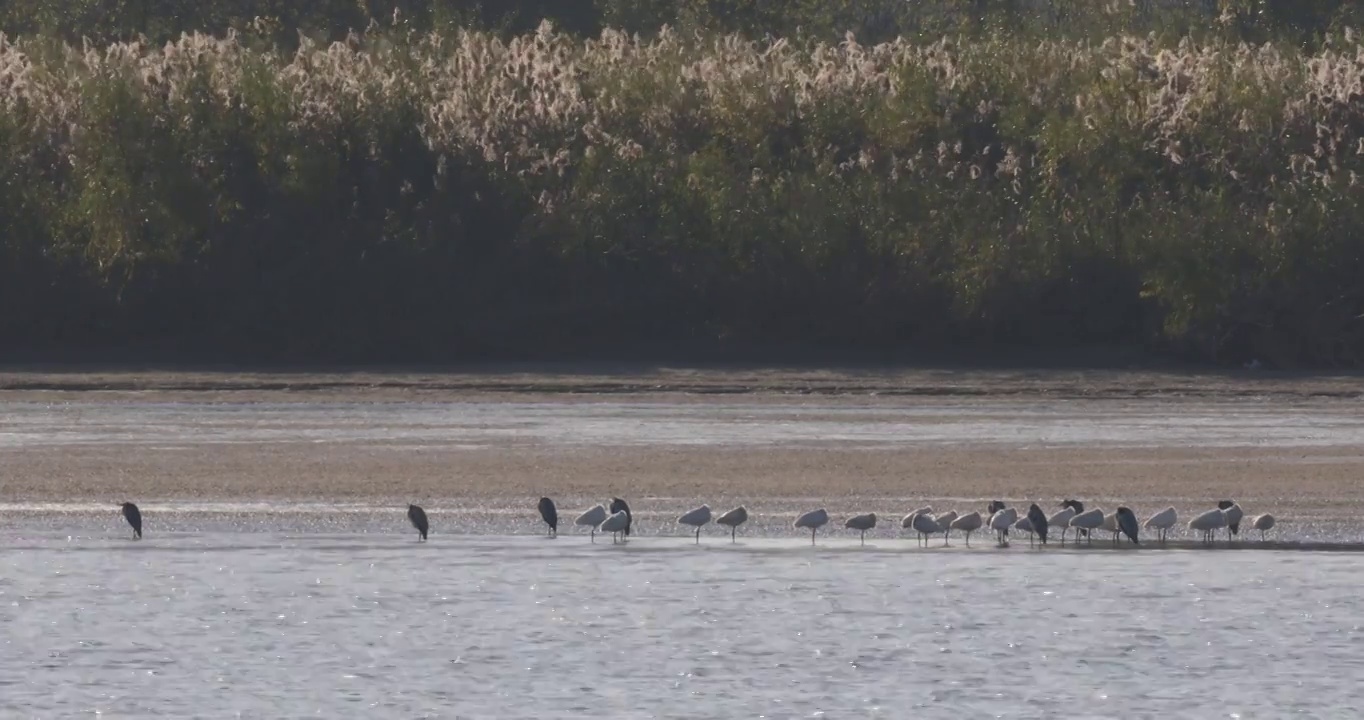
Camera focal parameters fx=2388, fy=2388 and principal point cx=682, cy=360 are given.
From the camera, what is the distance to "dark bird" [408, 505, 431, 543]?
43.3 ft

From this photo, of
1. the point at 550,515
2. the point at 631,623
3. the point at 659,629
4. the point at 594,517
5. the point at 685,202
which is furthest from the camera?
the point at 685,202

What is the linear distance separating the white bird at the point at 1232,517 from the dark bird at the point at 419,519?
4438mm

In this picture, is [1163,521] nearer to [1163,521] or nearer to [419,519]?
[1163,521]

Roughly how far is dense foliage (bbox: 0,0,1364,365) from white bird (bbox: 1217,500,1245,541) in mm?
7999

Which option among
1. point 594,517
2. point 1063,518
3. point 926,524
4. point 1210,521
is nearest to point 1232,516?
point 1210,521

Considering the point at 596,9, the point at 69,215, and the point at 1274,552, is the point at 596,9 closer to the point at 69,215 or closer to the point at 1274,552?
the point at 69,215

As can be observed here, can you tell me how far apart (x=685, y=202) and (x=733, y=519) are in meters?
10.00

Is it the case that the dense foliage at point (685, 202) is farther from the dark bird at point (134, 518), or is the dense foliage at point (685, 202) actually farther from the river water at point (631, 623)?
the dark bird at point (134, 518)

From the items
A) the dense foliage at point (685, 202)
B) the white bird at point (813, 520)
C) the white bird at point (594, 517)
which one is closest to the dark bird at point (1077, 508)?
the white bird at point (813, 520)

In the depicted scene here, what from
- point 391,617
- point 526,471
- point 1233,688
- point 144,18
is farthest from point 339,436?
point 144,18

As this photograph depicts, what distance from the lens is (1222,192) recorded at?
22.6 metres

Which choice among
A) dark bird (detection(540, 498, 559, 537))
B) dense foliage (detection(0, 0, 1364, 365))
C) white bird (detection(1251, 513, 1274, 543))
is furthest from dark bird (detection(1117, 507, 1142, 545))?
dense foliage (detection(0, 0, 1364, 365))

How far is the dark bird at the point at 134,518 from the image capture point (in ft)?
43.4

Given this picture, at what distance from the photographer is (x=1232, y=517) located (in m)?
13.2
